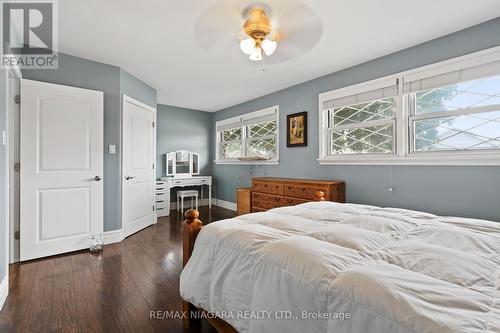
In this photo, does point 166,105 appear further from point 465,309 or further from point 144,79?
point 465,309

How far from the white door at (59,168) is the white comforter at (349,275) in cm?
231

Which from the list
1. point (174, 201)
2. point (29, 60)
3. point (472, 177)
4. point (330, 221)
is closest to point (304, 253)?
point (330, 221)

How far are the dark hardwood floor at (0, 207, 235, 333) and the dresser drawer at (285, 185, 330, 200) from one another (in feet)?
5.71

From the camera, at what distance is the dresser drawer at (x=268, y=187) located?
386 centimetres

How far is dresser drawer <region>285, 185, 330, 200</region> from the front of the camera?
3293 mm

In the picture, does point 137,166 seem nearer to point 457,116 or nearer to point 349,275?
point 349,275

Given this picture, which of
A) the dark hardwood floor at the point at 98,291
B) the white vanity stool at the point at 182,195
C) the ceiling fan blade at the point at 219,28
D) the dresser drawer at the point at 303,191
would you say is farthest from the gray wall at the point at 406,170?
the dark hardwood floor at the point at 98,291

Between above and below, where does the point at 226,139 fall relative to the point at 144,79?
below

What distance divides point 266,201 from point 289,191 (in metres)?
0.54

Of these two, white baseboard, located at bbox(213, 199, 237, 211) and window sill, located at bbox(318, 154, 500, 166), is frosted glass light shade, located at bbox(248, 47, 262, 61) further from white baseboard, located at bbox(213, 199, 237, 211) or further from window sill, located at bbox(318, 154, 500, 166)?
white baseboard, located at bbox(213, 199, 237, 211)

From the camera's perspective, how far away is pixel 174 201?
227 inches

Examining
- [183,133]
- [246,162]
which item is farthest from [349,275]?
[183,133]

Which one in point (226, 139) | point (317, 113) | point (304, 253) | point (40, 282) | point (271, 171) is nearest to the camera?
point (304, 253)

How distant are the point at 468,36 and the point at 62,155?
15.1 feet
